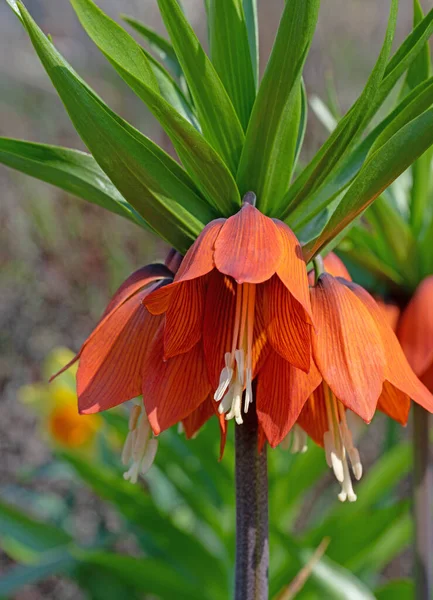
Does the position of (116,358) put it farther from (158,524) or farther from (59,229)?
(59,229)

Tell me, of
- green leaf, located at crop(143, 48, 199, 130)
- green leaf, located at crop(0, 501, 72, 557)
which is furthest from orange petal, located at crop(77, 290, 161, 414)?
green leaf, located at crop(0, 501, 72, 557)

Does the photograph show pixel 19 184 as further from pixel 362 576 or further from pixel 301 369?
pixel 301 369

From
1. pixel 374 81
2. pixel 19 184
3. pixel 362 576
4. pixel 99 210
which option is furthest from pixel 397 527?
pixel 19 184

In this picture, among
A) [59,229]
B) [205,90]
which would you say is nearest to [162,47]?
[205,90]

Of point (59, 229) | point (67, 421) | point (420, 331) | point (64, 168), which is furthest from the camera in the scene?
point (59, 229)

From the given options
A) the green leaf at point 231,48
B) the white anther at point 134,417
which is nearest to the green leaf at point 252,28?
the green leaf at point 231,48

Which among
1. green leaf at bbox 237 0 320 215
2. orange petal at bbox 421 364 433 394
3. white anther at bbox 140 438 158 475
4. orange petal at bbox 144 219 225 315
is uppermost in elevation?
green leaf at bbox 237 0 320 215

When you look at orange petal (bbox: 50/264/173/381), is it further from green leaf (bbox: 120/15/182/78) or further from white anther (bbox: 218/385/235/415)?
green leaf (bbox: 120/15/182/78)
